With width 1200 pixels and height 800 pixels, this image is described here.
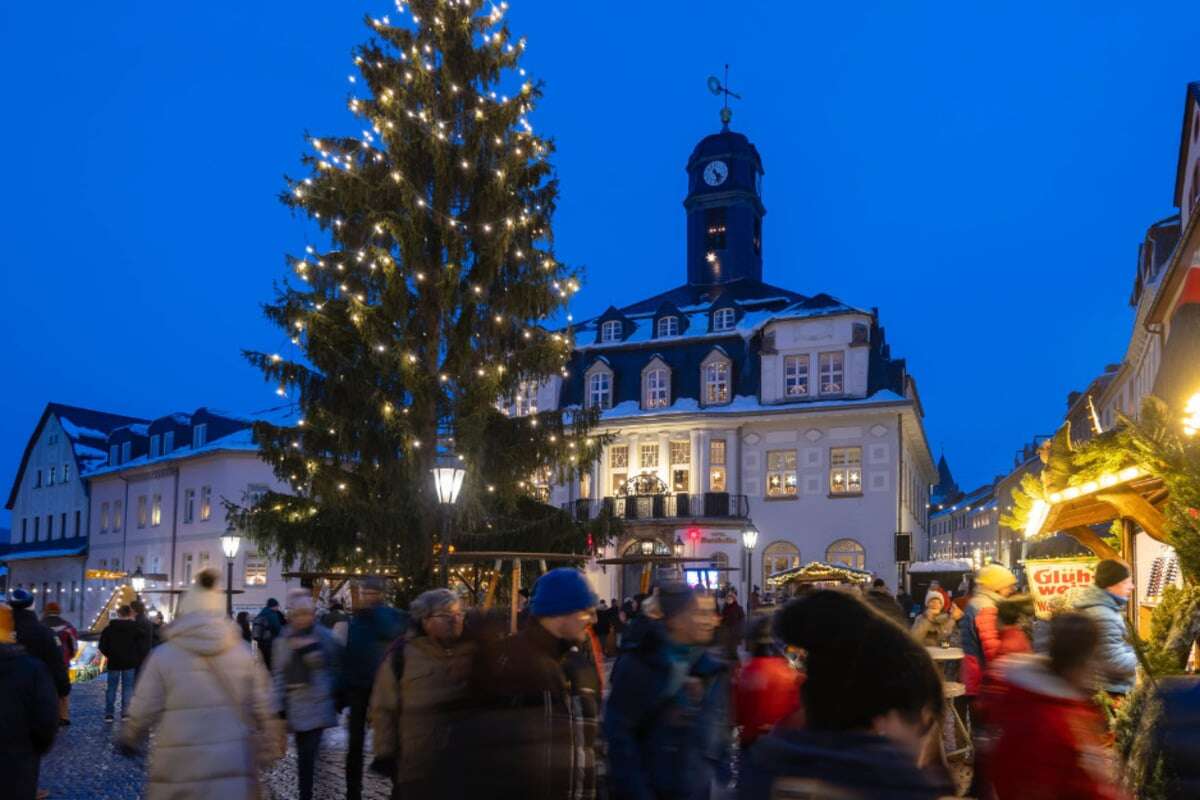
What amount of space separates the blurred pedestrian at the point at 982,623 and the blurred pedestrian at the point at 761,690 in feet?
8.25

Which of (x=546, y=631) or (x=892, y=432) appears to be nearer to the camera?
(x=546, y=631)

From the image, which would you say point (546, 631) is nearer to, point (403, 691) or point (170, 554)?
point (403, 691)

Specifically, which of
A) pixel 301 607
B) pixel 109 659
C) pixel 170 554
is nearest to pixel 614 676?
pixel 301 607

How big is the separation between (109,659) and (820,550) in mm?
28909

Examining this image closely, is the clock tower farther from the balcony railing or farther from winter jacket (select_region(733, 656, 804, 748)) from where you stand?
winter jacket (select_region(733, 656, 804, 748))

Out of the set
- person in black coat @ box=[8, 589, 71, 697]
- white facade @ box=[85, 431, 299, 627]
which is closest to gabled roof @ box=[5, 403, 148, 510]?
white facade @ box=[85, 431, 299, 627]

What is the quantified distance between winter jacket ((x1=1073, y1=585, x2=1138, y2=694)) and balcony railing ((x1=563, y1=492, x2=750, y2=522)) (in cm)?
3400

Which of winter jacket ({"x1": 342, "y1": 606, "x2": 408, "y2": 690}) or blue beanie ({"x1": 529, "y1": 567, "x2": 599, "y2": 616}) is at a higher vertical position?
blue beanie ({"x1": 529, "y1": 567, "x2": 599, "y2": 616})

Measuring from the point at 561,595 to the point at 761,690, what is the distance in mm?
2880

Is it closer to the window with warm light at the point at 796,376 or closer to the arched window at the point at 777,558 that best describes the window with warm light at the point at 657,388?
the window with warm light at the point at 796,376

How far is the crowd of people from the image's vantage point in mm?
2561

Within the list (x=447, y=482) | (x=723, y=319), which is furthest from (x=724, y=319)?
(x=447, y=482)

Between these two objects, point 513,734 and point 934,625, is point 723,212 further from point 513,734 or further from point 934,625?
point 513,734

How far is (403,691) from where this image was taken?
5.97 meters
